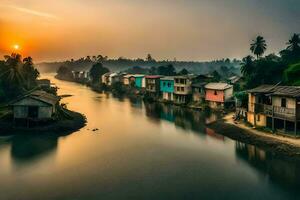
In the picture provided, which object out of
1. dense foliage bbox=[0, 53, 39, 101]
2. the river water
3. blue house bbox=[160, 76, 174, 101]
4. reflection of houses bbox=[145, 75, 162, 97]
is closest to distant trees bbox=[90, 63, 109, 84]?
reflection of houses bbox=[145, 75, 162, 97]

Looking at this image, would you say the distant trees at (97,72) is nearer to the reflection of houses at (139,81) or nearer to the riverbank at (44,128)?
the reflection of houses at (139,81)

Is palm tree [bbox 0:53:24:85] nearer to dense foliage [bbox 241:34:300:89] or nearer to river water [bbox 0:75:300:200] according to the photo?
river water [bbox 0:75:300:200]

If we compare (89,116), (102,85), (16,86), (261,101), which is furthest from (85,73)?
(261,101)

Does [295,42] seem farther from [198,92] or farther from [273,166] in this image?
[273,166]

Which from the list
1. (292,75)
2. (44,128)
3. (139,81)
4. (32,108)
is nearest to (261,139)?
(292,75)

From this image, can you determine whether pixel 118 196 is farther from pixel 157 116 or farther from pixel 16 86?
pixel 16 86

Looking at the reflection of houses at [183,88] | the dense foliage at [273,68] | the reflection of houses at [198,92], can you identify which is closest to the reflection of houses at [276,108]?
the dense foliage at [273,68]
